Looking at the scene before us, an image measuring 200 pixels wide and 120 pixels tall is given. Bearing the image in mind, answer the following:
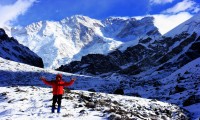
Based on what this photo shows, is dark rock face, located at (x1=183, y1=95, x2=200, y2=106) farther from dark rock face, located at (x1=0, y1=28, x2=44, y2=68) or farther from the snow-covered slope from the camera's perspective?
dark rock face, located at (x1=0, y1=28, x2=44, y2=68)

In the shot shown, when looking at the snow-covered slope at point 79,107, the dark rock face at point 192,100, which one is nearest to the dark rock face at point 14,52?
the dark rock face at point 192,100

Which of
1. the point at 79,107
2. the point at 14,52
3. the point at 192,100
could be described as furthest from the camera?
the point at 14,52

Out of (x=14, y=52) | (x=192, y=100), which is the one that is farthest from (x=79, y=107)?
(x=14, y=52)

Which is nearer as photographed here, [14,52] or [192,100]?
[192,100]

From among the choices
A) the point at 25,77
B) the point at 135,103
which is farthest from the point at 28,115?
the point at 25,77

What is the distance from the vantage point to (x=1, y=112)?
22.3 meters

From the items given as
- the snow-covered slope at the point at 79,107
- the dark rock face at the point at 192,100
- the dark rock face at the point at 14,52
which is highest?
the dark rock face at the point at 14,52

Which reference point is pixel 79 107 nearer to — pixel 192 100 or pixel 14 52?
pixel 192 100

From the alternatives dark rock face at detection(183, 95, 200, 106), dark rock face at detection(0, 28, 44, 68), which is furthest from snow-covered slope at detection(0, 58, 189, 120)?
dark rock face at detection(0, 28, 44, 68)

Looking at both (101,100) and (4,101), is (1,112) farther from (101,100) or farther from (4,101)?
(101,100)

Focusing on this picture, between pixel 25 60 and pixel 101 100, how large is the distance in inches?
4896

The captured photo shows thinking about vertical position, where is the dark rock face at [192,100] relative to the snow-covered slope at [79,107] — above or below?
above

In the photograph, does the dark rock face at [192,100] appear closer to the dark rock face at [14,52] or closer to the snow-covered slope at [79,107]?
the snow-covered slope at [79,107]

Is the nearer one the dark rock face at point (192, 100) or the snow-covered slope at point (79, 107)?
the snow-covered slope at point (79, 107)
